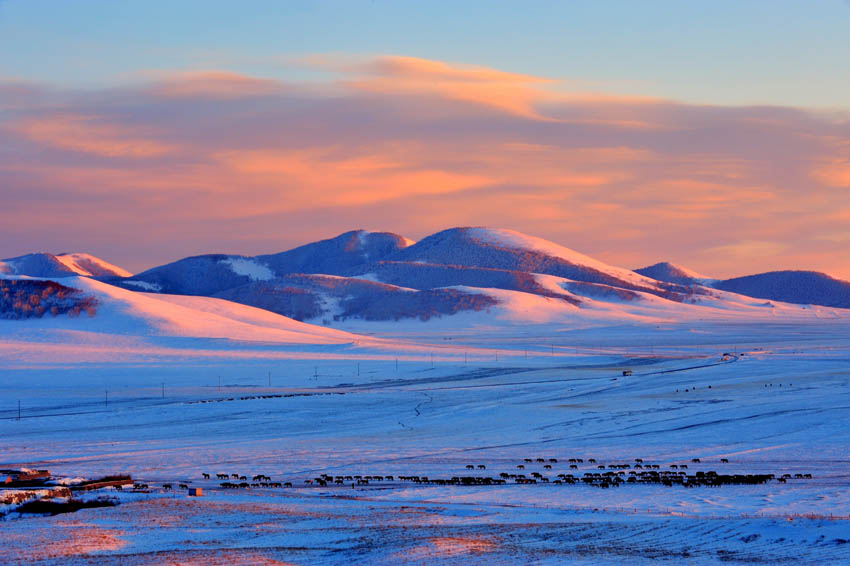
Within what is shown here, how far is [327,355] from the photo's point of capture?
97688 millimetres

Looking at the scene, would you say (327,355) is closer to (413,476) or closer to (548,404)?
(548,404)

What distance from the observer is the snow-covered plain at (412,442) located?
82.4 ft

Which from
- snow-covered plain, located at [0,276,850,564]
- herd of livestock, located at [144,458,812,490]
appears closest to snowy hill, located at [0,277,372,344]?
snow-covered plain, located at [0,276,850,564]

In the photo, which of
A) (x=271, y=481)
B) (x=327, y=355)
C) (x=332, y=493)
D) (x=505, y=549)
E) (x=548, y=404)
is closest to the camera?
(x=505, y=549)

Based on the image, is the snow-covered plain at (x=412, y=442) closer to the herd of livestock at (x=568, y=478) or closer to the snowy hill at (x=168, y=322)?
the herd of livestock at (x=568, y=478)

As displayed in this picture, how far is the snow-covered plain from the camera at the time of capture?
25125 mm

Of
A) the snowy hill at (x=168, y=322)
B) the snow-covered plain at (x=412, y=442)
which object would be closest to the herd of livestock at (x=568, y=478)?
the snow-covered plain at (x=412, y=442)

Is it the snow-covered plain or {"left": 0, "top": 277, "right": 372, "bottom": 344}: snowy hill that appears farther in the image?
{"left": 0, "top": 277, "right": 372, "bottom": 344}: snowy hill

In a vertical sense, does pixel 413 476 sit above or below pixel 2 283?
below

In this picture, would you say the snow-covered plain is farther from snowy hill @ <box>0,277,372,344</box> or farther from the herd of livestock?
snowy hill @ <box>0,277,372,344</box>

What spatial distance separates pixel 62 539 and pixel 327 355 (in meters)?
72.2

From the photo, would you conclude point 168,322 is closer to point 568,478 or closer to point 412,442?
point 412,442

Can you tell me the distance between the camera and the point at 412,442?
45.9 meters

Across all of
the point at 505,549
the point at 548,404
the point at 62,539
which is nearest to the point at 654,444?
the point at 548,404
